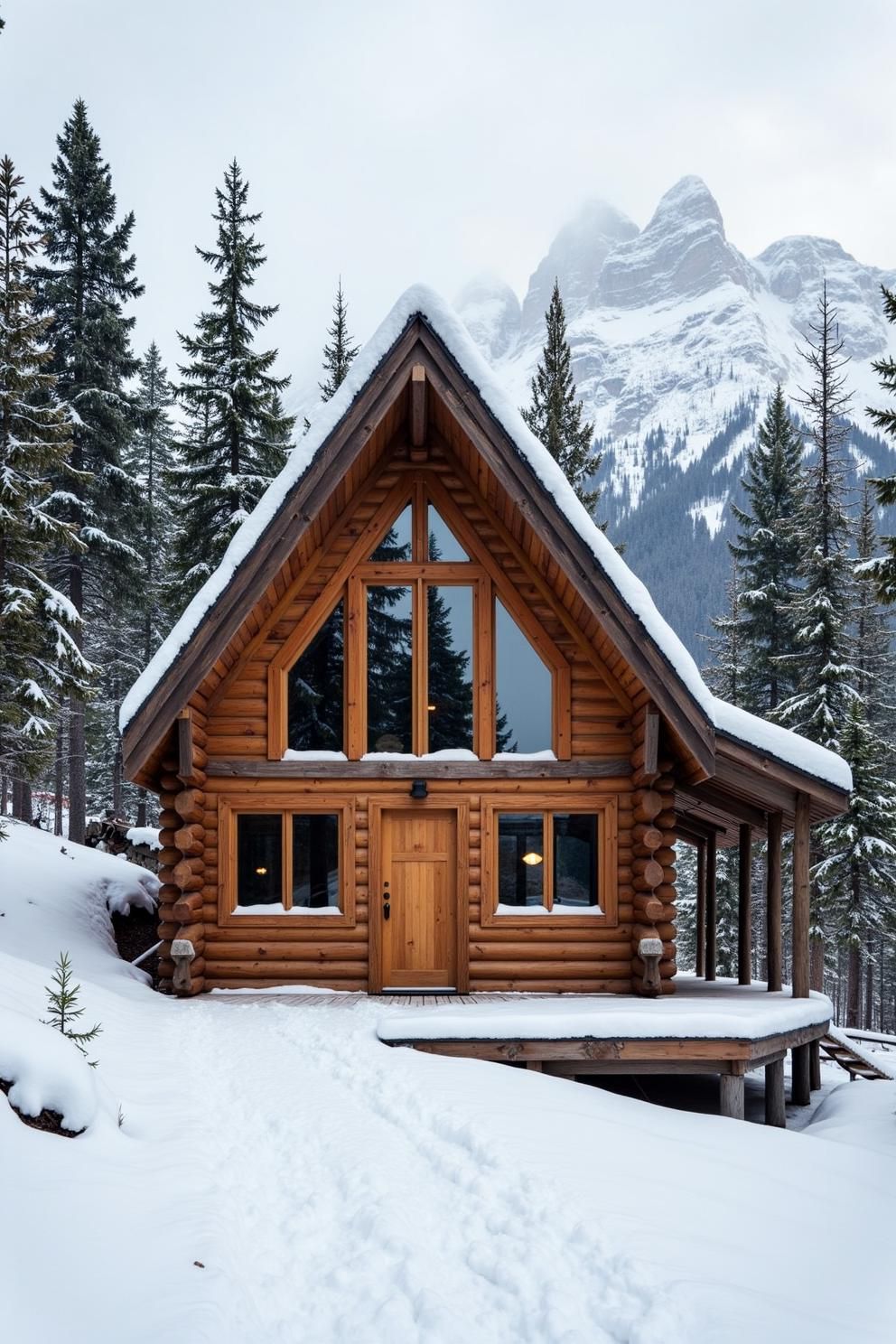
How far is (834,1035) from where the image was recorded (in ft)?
38.8

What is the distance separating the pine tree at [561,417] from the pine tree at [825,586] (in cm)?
605

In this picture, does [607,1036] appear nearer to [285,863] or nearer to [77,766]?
[285,863]

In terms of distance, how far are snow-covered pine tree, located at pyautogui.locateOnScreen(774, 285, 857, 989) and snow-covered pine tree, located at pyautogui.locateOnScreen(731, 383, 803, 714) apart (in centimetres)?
89

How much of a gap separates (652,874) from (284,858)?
4.54 meters

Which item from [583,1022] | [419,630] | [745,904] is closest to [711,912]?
[745,904]

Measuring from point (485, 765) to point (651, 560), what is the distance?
119863mm

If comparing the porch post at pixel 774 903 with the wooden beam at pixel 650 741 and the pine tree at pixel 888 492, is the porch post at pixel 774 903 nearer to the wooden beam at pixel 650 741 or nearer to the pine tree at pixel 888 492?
the wooden beam at pixel 650 741

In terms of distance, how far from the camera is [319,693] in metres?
10.4

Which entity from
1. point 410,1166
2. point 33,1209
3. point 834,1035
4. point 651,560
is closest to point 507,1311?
point 410,1166

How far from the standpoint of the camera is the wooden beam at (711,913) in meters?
13.9

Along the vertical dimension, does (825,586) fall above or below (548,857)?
above

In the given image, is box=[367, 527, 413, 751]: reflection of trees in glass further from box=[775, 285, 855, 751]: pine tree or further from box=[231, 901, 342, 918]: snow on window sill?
box=[775, 285, 855, 751]: pine tree

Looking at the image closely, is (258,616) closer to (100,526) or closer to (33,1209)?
(33,1209)

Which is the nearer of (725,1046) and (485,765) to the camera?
(725,1046)
